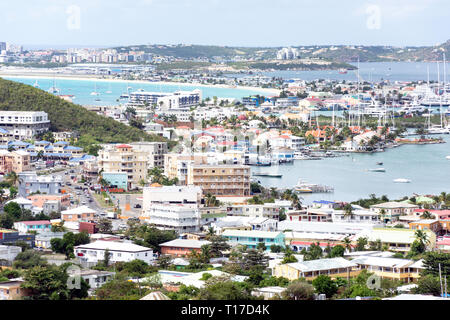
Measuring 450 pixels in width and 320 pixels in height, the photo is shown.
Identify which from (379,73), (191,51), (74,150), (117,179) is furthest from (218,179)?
(191,51)

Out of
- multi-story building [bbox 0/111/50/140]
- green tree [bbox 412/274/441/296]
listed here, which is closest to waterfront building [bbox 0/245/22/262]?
green tree [bbox 412/274/441/296]

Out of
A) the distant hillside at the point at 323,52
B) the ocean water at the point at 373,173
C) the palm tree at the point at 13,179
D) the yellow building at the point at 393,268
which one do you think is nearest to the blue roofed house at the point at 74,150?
the ocean water at the point at 373,173

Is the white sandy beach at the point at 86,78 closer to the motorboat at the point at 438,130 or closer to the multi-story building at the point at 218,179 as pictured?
the motorboat at the point at 438,130

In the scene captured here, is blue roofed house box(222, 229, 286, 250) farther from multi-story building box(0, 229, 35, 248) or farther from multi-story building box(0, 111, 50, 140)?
multi-story building box(0, 111, 50, 140)

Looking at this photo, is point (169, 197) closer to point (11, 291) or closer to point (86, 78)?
point (11, 291)

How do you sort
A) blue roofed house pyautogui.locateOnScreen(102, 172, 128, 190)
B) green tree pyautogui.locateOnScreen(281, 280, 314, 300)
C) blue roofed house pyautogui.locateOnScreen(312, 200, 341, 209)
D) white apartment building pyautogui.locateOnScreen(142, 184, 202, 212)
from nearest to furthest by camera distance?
green tree pyautogui.locateOnScreen(281, 280, 314, 300) < white apartment building pyautogui.locateOnScreen(142, 184, 202, 212) < blue roofed house pyautogui.locateOnScreen(312, 200, 341, 209) < blue roofed house pyautogui.locateOnScreen(102, 172, 128, 190)
